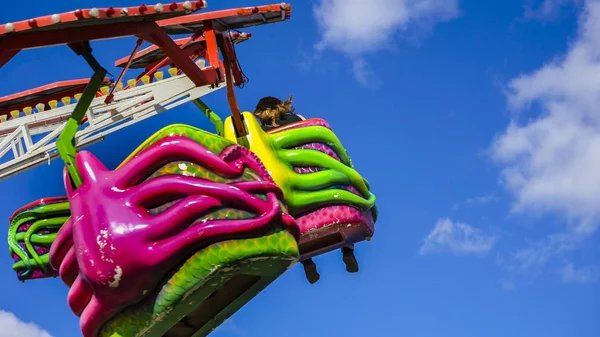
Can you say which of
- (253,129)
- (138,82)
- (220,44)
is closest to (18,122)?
(138,82)

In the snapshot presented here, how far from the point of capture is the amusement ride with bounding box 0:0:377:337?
30.6 ft

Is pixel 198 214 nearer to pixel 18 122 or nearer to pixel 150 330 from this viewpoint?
pixel 150 330

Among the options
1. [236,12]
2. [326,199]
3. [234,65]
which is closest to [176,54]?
[236,12]

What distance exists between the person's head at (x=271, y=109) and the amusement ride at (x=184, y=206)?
0.16 meters

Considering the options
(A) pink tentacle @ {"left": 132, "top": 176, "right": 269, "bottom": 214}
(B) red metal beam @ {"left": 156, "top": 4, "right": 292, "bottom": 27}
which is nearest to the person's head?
(B) red metal beam @ {"left": 156, "top": 4, "right": 292, "bottom": 27}

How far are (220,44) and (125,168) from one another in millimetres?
3124

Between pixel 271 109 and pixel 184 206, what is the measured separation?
2996 mm

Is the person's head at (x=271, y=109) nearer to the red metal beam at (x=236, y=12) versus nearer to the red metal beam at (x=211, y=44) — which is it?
the red metal beam at (x=211, y=44)

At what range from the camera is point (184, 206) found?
931 centimetres

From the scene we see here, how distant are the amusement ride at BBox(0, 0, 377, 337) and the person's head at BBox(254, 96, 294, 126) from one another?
16cm

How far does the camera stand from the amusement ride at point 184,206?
30.6 feet

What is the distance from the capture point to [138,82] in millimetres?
14445

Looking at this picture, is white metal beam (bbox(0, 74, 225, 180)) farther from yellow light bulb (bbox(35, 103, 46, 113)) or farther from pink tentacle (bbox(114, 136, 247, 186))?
pink tentacle (bbox(114, 136, 247, 186))

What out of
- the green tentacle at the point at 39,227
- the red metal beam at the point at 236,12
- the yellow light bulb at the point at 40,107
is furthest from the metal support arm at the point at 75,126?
the yellow light bulb at the point at 40,107
